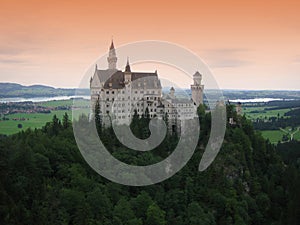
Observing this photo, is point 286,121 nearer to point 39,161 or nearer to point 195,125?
point 195,125

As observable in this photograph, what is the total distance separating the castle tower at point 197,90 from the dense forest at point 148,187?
448 cm

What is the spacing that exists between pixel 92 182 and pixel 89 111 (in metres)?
23.3

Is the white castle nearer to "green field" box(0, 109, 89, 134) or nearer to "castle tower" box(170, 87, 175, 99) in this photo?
"castle tower" box(170, 87, 175, 99)

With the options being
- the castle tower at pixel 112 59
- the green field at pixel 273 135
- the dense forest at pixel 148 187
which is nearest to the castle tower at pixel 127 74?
the castle tower at pixel 112 59

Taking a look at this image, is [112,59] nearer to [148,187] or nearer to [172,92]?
[172,92]

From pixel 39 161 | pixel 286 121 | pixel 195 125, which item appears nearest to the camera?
pixel 39 161

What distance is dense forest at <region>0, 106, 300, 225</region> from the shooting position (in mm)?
49562

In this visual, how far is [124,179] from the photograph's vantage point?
63.4 meters

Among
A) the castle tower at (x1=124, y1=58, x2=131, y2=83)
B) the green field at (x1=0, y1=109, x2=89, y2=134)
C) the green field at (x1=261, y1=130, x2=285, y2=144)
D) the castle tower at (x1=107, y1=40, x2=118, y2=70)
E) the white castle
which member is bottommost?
the green field at (x1=261, y1=130, x2=285, y2=144)

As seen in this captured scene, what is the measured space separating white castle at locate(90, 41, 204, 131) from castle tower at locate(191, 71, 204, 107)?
140 inches

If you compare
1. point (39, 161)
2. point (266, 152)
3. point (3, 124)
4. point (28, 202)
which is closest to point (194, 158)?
point (266, 152)

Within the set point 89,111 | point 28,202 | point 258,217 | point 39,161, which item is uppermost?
point 89,111

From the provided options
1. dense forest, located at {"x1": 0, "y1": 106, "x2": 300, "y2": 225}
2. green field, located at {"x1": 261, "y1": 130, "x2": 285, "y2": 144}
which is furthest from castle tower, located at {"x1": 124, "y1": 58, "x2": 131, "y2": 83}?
green field, located at {"x1": 261, "y1": 130, "x2": 285, "y2": 144}

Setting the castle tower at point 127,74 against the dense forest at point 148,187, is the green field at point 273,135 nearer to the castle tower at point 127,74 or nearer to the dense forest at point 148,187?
the dense forest at point 148,187
